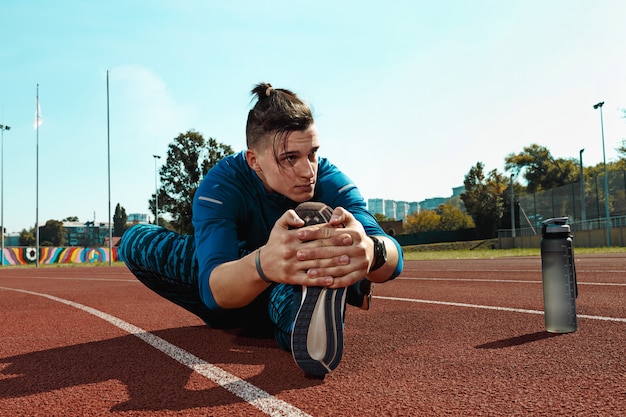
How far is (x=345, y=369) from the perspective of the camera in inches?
97.3

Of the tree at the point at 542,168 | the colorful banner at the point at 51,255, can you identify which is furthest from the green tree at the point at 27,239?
the tree at the point at 542,168

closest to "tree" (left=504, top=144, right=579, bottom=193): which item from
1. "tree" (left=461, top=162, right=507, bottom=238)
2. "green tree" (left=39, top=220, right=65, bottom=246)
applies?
"tree" (left=461, top=162, right=507, bottom=238)

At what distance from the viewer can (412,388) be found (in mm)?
2156

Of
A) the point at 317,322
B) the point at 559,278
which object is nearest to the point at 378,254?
the point at 317,322

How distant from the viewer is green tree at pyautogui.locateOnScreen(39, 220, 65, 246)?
105 meters

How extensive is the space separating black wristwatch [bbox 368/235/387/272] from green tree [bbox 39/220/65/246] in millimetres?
116308

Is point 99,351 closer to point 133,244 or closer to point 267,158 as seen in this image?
point 133,244

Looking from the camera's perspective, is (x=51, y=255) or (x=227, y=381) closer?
(x=227, y=381)

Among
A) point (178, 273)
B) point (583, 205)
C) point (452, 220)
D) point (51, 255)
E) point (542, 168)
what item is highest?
point (542, 168)

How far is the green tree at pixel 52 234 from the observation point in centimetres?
10462

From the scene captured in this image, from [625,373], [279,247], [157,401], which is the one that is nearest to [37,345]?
[157,401]

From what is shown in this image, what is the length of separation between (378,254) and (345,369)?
687mm

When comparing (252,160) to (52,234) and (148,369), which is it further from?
(52,234)

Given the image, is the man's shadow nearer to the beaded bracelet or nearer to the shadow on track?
the beaded bracelet
